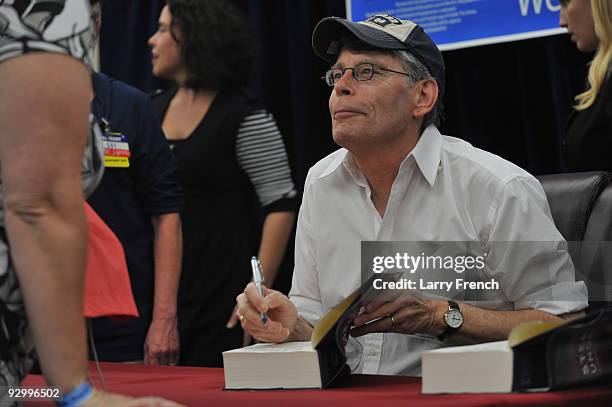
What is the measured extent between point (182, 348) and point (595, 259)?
1448 mm

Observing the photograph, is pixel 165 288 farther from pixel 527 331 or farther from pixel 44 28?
pixel 44 28

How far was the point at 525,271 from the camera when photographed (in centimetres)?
177

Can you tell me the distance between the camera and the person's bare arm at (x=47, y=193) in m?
0.87

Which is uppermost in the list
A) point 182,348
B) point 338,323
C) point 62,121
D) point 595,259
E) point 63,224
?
point 62,121

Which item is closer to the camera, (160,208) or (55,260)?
(55,260)

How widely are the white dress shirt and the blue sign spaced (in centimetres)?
126

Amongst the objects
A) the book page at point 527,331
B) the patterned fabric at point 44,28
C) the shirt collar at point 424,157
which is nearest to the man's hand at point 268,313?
the shirt collar at point 424,157

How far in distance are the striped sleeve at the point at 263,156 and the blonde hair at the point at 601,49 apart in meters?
0.95

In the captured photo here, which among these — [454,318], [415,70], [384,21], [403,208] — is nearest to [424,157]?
[403,208]

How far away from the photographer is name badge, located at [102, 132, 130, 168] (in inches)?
94.2

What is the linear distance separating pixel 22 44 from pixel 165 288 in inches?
66.2

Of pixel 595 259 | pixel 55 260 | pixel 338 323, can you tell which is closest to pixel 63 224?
pixel 55 260

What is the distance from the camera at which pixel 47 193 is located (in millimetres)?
880

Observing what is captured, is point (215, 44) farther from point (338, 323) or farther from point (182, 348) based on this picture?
point (338, 323)
